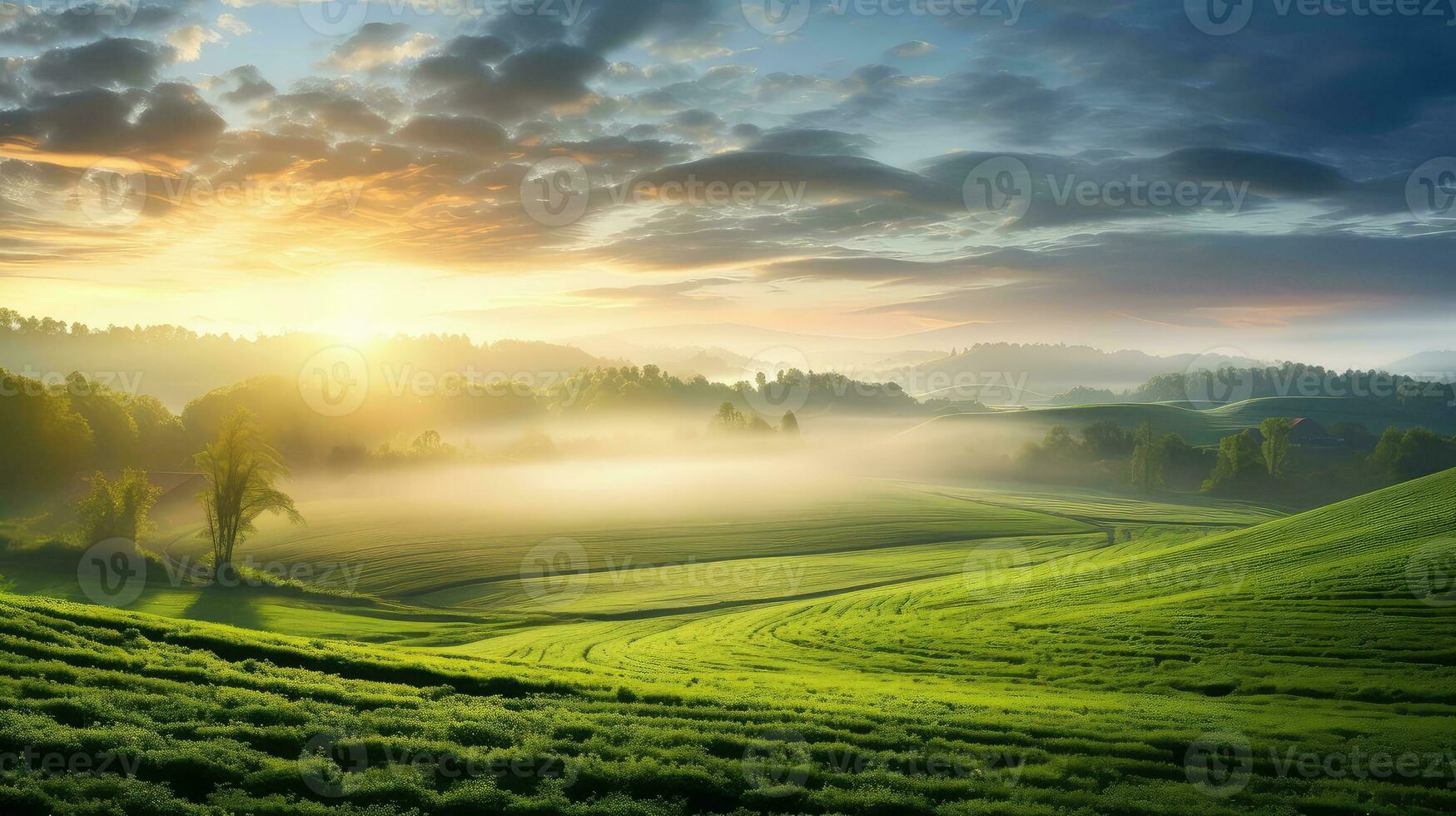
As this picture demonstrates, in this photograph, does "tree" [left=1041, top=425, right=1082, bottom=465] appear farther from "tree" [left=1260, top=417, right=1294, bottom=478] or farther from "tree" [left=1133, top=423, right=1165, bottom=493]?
"tree" [left=1260, top=417, right=1294, bottom=478]

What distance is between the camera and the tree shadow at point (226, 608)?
150 feet

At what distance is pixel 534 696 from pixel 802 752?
27.5 ft

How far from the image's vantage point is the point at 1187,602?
1430 inches

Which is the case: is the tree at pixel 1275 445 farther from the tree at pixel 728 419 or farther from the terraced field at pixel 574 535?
the tree at pixel 728 419

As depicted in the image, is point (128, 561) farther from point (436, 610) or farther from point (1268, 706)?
point (1268, 706)

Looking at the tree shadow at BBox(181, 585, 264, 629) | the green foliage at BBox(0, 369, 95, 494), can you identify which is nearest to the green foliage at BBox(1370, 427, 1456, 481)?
the tree shadow at BBox(181, 585, 264, 629)

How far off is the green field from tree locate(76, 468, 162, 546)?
10165 millimetres

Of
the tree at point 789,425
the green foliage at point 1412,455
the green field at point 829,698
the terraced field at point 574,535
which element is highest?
the tree at point 789,425

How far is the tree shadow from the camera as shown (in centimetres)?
4584

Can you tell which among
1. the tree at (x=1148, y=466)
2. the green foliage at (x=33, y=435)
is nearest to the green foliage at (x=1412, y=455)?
the tree at (x=1148, y=466)

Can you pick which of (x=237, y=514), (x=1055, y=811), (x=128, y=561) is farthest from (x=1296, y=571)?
(x=128, y=561)

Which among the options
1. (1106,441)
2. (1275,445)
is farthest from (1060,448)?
(1275,445)

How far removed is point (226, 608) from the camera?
49656 millimetres

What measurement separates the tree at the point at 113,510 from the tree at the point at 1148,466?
540 feet
